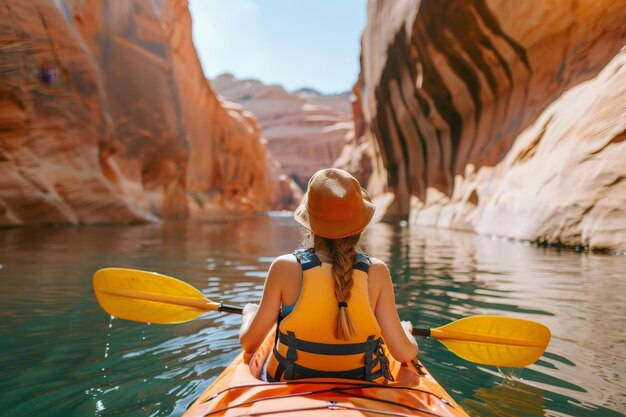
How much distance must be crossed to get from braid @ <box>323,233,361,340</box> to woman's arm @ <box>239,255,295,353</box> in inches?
7.8

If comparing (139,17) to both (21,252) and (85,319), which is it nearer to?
(21,252)

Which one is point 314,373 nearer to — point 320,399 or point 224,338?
point 320,399

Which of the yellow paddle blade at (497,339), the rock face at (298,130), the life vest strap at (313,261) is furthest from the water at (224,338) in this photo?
the rock face at (298,130)

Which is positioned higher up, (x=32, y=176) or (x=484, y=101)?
(x=484, y=101)

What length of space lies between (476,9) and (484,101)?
12.5ft

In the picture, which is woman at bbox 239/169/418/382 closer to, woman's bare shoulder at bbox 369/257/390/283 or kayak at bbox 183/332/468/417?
woman's bare shoulder at bbox 369/257/390/283

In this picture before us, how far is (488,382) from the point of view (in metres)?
2.72

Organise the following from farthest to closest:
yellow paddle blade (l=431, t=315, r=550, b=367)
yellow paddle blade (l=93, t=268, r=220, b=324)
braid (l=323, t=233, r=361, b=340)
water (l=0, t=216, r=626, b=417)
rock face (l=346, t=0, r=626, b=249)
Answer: rock face (l=346, t=0, r=626, b=249) < yellow paddle blade (l=93, t=268, r=220, b=324) < yellow paddle blade (l=431, t=315, r=550, b=367) < water (l=0, t=216, r=626, b=417) < braid (l=323, t=233, r=361, b=340)

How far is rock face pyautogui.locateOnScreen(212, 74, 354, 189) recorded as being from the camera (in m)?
69.7

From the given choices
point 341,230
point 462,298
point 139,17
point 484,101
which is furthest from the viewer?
point 139,17

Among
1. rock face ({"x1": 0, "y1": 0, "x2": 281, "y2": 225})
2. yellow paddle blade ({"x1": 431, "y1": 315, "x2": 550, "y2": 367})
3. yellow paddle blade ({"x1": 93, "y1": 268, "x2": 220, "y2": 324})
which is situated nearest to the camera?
yellow paddle blade ({"x1": 431, "y1": 315, "x2": 550, "y2": 367})

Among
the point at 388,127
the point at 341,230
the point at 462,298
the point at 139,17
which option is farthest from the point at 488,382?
the point at 139,17

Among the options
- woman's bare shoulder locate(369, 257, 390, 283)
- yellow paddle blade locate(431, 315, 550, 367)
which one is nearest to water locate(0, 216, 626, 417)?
yellow paddle blade locate(431, 315, 550, 367)

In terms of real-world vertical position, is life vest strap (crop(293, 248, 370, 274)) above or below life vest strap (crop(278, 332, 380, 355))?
above
